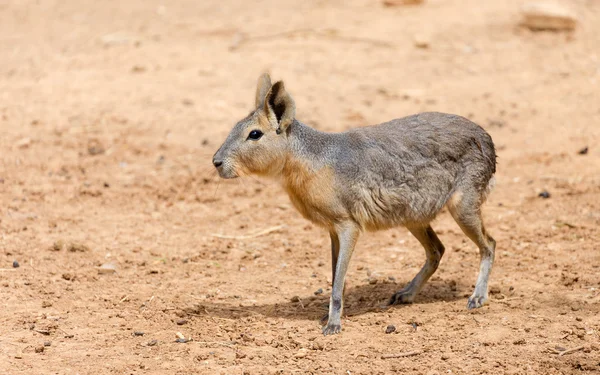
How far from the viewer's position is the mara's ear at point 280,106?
5.78 meters

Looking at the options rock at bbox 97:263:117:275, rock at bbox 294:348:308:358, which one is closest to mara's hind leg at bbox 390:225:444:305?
rock at bbox 294:348:308:358

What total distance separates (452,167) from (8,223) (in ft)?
13.2

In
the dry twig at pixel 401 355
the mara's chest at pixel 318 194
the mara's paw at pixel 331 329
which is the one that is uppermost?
the mara's chest at pixel 318 194

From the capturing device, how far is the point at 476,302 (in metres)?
6.13

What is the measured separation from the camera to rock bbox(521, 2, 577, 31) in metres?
12.7

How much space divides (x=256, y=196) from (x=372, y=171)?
2958 mm

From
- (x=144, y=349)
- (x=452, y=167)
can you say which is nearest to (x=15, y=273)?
(x=144, y=349)

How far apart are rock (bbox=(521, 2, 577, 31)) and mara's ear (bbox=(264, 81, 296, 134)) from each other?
26.5ft

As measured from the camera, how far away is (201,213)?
8.33 m

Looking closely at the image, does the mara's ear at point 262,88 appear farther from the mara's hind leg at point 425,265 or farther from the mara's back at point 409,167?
the mara's hind leg at point 425,265

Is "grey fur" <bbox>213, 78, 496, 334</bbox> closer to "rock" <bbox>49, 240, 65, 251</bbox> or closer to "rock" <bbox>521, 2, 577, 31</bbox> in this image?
"rock" <bbox>49, 240, 65, 251</bbox>

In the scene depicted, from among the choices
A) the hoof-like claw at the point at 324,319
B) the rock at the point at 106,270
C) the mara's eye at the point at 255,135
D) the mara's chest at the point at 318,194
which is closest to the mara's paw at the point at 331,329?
the hoof-like claw at the point at 324,319

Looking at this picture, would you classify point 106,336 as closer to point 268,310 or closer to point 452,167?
point 268,310

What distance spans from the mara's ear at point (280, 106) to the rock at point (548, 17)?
8.08 m
